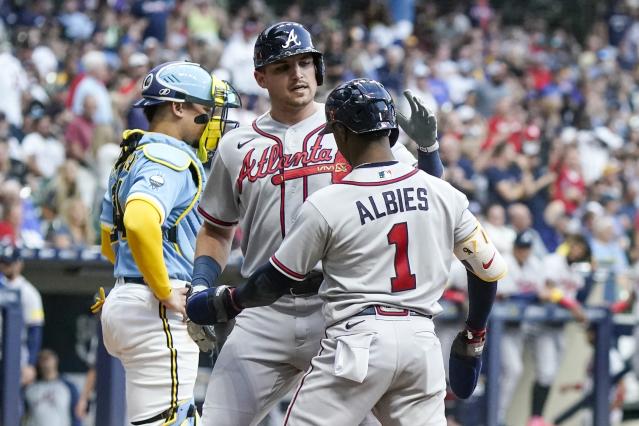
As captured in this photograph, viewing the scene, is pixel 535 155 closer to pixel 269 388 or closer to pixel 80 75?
pixel 80 75

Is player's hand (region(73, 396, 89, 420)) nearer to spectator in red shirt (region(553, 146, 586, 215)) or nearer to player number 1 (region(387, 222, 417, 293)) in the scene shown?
player number 1 (region(387, 222, 417, 293))

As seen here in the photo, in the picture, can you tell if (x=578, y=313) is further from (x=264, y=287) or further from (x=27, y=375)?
(x=264, y=287)

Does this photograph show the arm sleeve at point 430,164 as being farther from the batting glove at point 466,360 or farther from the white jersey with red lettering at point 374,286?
the batting glove at point 466,360

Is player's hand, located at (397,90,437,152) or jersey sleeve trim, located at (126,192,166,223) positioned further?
jersey sleeve trim, located at (126,192,166,223)

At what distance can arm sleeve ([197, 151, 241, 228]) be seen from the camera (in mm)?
5043

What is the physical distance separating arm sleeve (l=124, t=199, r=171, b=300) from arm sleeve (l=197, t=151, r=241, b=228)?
0.20m

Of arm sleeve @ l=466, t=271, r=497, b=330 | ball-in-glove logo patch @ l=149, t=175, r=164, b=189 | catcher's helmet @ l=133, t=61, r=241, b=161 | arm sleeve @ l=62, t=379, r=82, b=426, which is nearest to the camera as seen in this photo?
arm sleeve @ l=466, t=271, r=497, b=330

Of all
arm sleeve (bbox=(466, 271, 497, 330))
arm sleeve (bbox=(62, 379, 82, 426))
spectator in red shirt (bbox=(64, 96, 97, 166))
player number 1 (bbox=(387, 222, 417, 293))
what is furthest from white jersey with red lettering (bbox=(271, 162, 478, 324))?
spectator in red shirt (bbox=(64, 96, 97, 166))

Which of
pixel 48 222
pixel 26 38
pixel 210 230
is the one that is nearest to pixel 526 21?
pixel 26 38

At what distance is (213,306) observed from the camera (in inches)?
179

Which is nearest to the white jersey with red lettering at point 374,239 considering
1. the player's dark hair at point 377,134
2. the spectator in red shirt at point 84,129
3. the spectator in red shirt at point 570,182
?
the player's dark hair at point 377,134

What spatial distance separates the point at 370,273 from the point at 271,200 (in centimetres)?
72

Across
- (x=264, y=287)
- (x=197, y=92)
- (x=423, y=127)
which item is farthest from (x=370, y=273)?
(x=197, y=92)

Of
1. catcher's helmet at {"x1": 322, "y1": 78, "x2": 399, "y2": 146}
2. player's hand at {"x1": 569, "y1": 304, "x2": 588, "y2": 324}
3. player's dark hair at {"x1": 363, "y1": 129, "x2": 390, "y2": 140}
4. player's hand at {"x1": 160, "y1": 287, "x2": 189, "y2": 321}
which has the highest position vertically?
catcher's helmet at {"x1": 322, "y1": 78, "x2": 399, "y2": 146}
